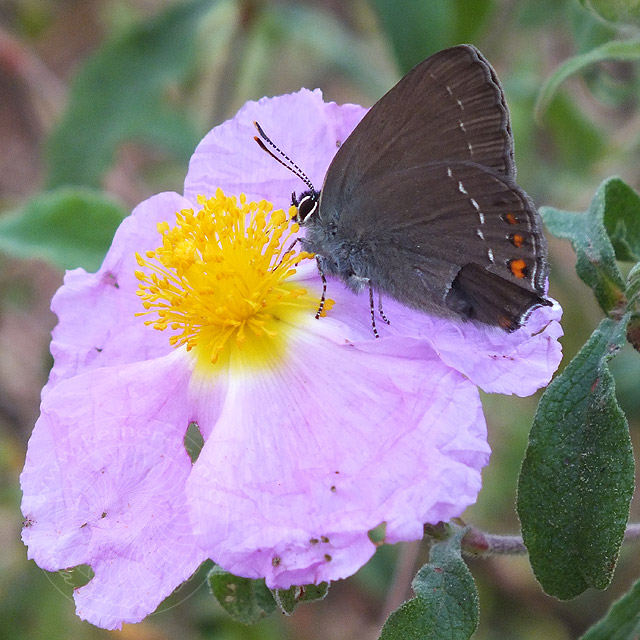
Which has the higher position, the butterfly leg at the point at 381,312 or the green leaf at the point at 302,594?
the butterfly leg at the point at 381,312

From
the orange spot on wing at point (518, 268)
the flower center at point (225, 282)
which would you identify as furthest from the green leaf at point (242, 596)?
the orange spot on wing at point (518, 268)

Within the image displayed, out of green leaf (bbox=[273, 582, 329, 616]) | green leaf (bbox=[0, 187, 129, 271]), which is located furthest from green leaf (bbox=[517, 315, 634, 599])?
green leaf (bbox=[0, 187, 129, 271])

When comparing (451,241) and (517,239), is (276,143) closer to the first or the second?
(451,241)

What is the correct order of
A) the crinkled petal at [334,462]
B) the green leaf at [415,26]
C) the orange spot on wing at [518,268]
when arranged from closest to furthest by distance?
the crinkled petal at [334,462], the orange spot on wing at [518,268], the green leaf at [415,26]

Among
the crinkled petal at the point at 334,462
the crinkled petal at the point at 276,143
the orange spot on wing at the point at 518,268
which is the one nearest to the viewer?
the crinkled petal at the point at 334,462

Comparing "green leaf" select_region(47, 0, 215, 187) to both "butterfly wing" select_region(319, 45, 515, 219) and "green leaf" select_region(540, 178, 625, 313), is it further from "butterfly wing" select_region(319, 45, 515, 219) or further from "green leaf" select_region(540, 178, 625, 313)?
"green leaf" select_region(540, 178, 625, 313)

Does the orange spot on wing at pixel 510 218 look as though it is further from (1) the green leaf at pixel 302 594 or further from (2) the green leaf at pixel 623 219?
(1) the green leaf at pixel 302 594

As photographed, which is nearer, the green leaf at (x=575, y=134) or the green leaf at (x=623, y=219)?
the green leaf at (x=623, y=219)

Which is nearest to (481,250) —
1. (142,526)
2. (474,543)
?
(474,543)
